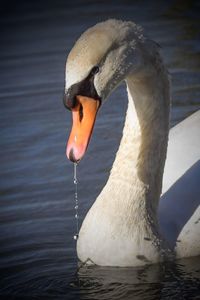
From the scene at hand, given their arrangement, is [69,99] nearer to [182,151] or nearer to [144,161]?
[144,161]

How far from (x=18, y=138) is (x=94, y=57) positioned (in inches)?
135

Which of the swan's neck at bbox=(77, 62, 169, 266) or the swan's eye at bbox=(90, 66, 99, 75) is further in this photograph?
the swan's neck at bbox=(77, 62, 169, 266)

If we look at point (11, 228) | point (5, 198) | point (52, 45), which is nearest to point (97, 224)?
point (11, 228)

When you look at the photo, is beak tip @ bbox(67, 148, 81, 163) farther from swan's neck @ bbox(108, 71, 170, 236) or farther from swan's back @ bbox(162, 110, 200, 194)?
swan's back @ bbox(162, 110, 200, 194)

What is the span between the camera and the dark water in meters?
6.19

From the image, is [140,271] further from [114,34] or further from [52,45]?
[52,45]

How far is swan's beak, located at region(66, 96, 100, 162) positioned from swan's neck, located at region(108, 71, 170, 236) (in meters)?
0.63

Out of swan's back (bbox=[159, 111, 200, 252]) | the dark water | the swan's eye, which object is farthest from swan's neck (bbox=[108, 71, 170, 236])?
the swan's eye

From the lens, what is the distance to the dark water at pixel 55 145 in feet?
20.3

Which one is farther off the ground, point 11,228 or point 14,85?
point 14,85

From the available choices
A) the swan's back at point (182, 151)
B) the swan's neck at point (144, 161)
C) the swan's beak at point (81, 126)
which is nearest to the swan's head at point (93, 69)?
the swan's beak at point (81, 126)

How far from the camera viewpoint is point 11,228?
23.2 ft

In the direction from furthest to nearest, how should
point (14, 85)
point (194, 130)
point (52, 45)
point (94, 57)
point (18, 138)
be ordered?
point (52, 45)
point (14, 85)
point (18, 138)
point (194, 130)
point (94, 57)

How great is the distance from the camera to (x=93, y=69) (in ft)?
17.7
